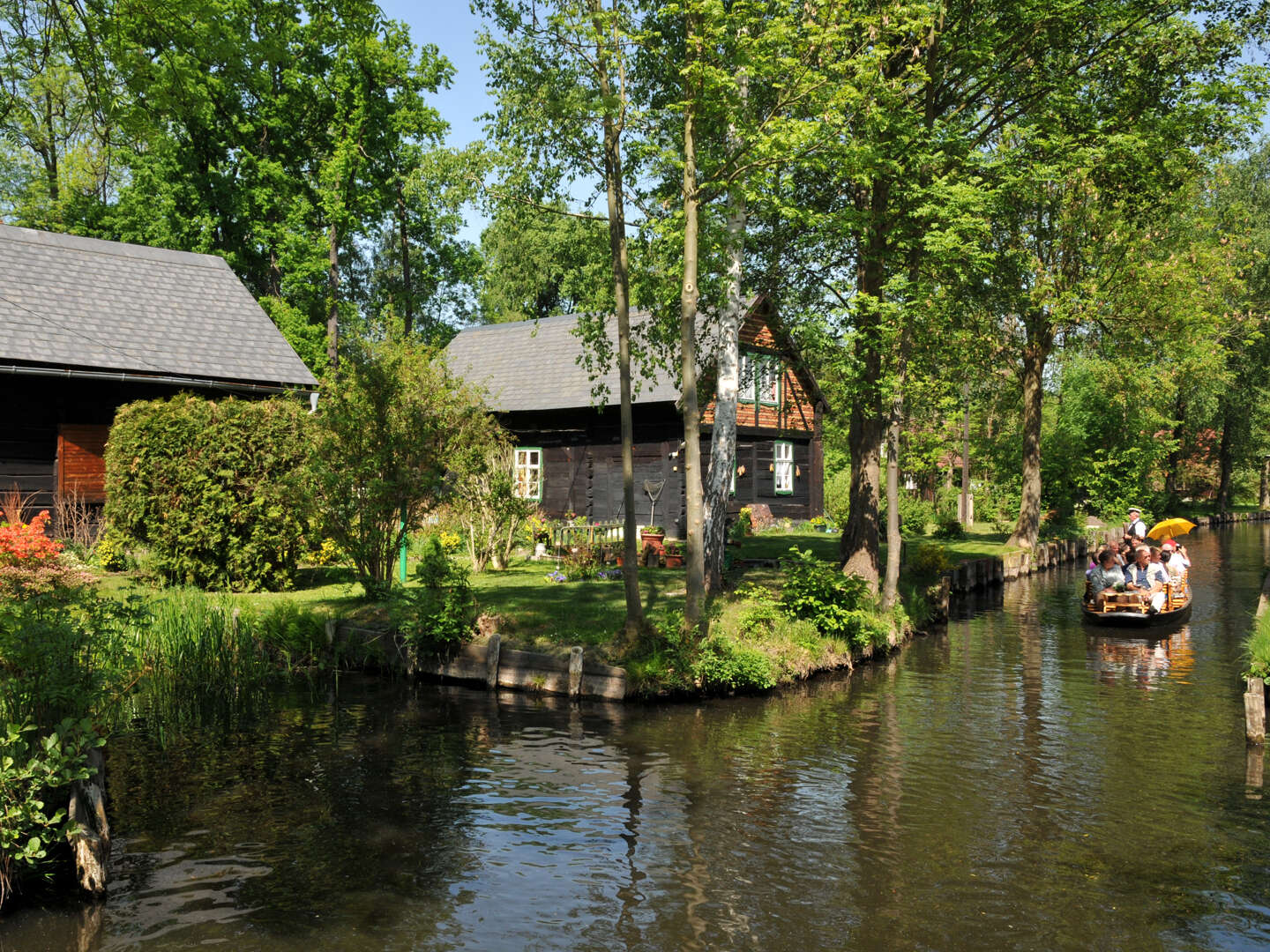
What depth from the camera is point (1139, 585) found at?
21.5 metres

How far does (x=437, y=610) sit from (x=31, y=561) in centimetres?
556

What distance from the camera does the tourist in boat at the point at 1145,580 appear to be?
2086cm

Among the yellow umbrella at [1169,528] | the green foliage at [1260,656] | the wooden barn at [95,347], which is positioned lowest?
the green foliage at [1260,656]

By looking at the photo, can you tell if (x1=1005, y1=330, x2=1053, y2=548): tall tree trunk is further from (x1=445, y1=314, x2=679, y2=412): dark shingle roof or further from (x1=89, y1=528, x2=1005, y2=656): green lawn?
(x1=89, y1=528, x2=1005, y2=656): green lawn

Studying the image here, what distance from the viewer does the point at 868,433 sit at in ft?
66.6

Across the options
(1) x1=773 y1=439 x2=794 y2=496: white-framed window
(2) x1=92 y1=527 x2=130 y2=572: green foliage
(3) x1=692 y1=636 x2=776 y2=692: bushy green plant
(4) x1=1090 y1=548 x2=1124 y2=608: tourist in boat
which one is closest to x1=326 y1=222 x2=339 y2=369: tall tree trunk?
(1) x1=773 y1=439 x2=794 y2=496: white-framed window

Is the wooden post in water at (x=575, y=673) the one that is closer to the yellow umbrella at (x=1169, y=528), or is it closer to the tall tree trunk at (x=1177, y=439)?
the yellow umbrella at (x=1169, y=528)

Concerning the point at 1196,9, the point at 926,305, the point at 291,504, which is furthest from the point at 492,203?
the point at 1196,9

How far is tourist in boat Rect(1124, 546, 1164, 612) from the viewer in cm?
2086

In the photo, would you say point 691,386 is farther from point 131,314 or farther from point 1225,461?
point 1225,461

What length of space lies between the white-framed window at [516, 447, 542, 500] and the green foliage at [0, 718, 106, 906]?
81.1 feet

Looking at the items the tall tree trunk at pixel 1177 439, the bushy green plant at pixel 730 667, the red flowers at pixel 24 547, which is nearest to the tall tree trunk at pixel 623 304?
the bushy green plant at pixel 730 667

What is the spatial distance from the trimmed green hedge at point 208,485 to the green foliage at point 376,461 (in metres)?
0.66

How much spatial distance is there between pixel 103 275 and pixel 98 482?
5697 millimetres
